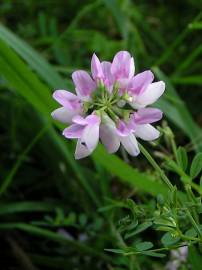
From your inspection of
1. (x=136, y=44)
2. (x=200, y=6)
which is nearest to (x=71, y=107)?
(x=136, y=44)

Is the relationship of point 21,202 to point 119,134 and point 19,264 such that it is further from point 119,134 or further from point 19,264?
point 119,134

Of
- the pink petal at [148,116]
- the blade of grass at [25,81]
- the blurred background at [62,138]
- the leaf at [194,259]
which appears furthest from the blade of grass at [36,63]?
the pink petal at [148,116]

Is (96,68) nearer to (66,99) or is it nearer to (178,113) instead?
(66,99)

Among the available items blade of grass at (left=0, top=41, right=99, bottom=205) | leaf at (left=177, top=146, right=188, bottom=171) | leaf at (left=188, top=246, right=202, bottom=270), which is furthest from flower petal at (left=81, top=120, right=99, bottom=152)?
blade of grass at (left=0, top=41, right=99, bottom=205)

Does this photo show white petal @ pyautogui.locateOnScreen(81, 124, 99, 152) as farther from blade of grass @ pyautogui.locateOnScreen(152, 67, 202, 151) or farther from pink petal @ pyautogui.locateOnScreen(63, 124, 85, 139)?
blade of grass @ pyautogui.locateOnScreen(152, 67, 202, 151)

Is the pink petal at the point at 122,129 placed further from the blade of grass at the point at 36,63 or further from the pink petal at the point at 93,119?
the blade of grass at the point at 36,63

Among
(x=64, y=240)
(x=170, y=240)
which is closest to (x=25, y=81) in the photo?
(x=64, y=240)
